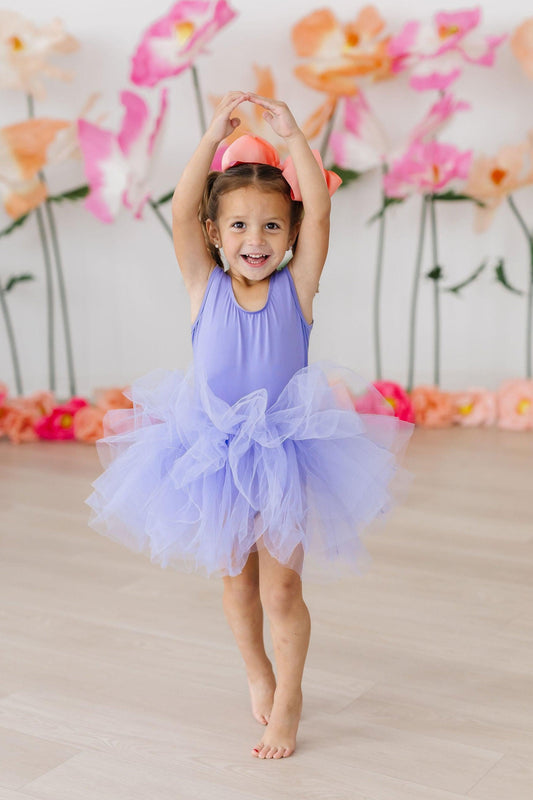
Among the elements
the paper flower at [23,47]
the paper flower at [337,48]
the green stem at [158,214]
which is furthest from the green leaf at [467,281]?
the paper flower at [23,47]

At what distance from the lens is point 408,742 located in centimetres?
171

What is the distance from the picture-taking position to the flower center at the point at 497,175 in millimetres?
3812

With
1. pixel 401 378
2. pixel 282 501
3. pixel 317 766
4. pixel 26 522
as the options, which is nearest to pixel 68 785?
pixel 317 766

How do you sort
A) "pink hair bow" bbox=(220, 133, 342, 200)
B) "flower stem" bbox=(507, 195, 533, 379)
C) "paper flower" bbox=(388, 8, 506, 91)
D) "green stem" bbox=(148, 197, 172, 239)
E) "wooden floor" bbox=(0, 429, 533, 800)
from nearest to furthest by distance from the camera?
1. "wooden floor" bbox=(0, 429, 533, 800)
2. "pink hair bow" bbox=(220, 133, 342, 200)
3. "paper flower" bbox=(388, 8, 506, 91)
4. "green stem" bbox=(148, 197, 172, 239)
5. "flower stem" bbox=(507, 195, 533, 379)

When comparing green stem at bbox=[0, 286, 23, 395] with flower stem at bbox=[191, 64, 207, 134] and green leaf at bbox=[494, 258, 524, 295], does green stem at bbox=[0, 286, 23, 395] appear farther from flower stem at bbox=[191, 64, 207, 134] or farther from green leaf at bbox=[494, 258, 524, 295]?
green leaf at bbox=[494, 258, 524, 295]

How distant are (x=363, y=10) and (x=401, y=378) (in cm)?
134

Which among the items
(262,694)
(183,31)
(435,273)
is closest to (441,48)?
(435,273)

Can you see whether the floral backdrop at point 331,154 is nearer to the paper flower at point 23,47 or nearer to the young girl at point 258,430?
the paper flower at point 23,47

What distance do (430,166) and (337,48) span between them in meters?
0.55

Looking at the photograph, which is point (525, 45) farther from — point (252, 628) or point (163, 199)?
point (252, 628)

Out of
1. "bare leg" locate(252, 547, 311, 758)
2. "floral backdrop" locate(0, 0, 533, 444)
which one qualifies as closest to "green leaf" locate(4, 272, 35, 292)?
"floral backdrop" locate(0, 0, 533, 444)

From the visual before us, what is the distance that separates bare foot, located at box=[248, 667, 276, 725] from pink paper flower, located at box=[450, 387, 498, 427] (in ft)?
7.52

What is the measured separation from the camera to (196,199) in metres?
1.72

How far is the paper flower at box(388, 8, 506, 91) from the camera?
3770 millimetres
